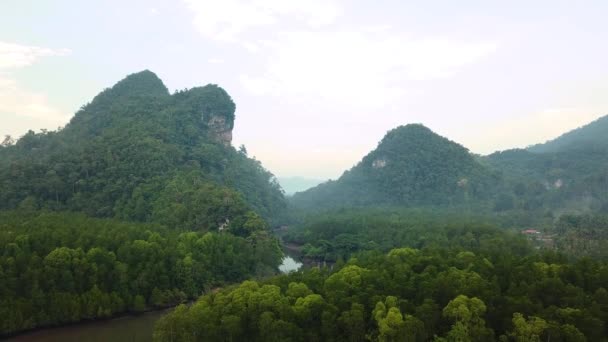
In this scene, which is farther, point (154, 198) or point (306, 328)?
point (154, 198)

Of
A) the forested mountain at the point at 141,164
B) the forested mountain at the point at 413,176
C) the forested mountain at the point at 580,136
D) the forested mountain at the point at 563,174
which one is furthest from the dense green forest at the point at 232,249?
the forested mountain at the point at 580,136

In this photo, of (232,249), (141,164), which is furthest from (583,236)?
(141,164)

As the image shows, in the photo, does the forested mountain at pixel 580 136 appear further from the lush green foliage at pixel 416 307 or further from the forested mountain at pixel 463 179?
the lush green foliage at pixel 416 307

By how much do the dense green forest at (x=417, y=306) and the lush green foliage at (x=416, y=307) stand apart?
43 millimetres

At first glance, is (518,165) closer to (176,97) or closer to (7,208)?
(176,97)

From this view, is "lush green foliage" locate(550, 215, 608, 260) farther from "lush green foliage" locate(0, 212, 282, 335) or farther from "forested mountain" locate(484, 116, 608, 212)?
"lush green foliage" locate(0, 212, 282, 335)

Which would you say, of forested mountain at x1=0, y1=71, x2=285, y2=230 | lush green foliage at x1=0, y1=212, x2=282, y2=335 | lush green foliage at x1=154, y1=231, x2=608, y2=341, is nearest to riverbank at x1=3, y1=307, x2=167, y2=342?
lush green foliage at x1=0, y1=212, x2=282, y2=335

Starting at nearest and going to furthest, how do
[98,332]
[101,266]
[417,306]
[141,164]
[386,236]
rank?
[417,306]
[98,332]
[101,266]
[386,236]
[141,164]

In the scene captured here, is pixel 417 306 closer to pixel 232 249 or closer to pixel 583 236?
pixel 232 249

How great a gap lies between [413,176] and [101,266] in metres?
87.9

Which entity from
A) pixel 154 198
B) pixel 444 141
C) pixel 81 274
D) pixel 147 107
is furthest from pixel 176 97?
pixel 444 141

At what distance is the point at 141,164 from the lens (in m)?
55.2

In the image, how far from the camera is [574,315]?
59.9 ft

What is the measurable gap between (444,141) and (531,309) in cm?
10003
